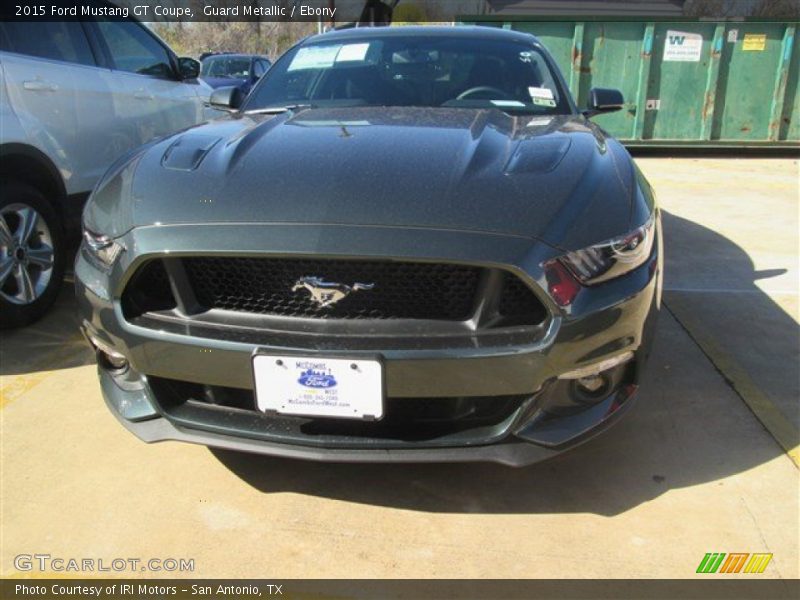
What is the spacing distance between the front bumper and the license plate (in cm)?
3

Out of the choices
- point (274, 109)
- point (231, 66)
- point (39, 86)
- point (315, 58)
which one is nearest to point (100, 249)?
point (274, 109)

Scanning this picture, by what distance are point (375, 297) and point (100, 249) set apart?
911 mm

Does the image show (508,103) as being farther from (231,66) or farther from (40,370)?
(231,66)

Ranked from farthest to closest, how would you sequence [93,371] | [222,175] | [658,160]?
[658,160] → [93,371] → [222,175]

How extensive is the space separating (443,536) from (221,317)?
945mm

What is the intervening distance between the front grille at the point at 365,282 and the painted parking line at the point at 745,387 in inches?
58.7

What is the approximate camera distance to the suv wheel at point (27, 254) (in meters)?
3.35

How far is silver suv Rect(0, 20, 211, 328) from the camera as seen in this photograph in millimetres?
3410

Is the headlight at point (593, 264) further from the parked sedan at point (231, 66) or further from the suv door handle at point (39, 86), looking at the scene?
the parked sedan at point (231, 66)

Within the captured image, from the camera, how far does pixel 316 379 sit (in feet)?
6.20

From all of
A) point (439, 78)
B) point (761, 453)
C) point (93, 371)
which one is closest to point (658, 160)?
point (439, 78)

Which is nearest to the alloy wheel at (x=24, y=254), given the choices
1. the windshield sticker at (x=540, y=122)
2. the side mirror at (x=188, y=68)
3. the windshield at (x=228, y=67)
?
the side mirror at (x=188, y=68)

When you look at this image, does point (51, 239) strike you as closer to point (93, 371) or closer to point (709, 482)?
point (93, 371)

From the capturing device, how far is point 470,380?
186 centimetres
